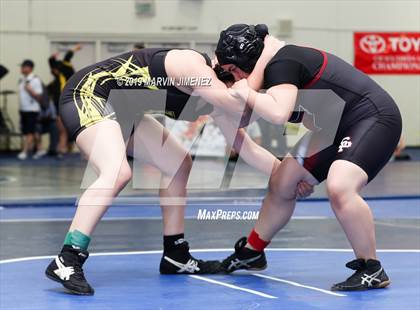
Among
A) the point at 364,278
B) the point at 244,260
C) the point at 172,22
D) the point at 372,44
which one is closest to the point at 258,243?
the point at 244,260

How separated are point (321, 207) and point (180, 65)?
4992 millimetres

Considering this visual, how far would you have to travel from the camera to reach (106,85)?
6.14 m

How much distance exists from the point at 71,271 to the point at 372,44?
15.9 metres

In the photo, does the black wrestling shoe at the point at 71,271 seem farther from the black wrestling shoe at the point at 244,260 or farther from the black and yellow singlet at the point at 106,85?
the black wrestling shoe at the point at 244,260

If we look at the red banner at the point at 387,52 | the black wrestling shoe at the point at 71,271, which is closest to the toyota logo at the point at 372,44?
the red banner at the point at 387,52

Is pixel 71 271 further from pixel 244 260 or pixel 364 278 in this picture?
pixel 364 278

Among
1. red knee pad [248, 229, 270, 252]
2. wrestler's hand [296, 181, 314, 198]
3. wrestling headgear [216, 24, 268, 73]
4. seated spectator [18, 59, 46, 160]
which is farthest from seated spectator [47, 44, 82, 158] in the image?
wrestling headgear [216, 24, 268, 73]

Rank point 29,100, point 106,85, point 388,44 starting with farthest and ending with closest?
point 388,44 < point 29,100 < point 106,85

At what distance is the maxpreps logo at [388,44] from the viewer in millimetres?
20766

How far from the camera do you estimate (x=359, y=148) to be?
584 cm

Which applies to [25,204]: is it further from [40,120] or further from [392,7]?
[392,7]

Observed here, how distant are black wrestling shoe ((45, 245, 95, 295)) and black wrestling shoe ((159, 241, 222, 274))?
77cm

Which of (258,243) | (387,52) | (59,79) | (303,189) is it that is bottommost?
(59,79)

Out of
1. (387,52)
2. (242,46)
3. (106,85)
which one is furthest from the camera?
(387,52)
